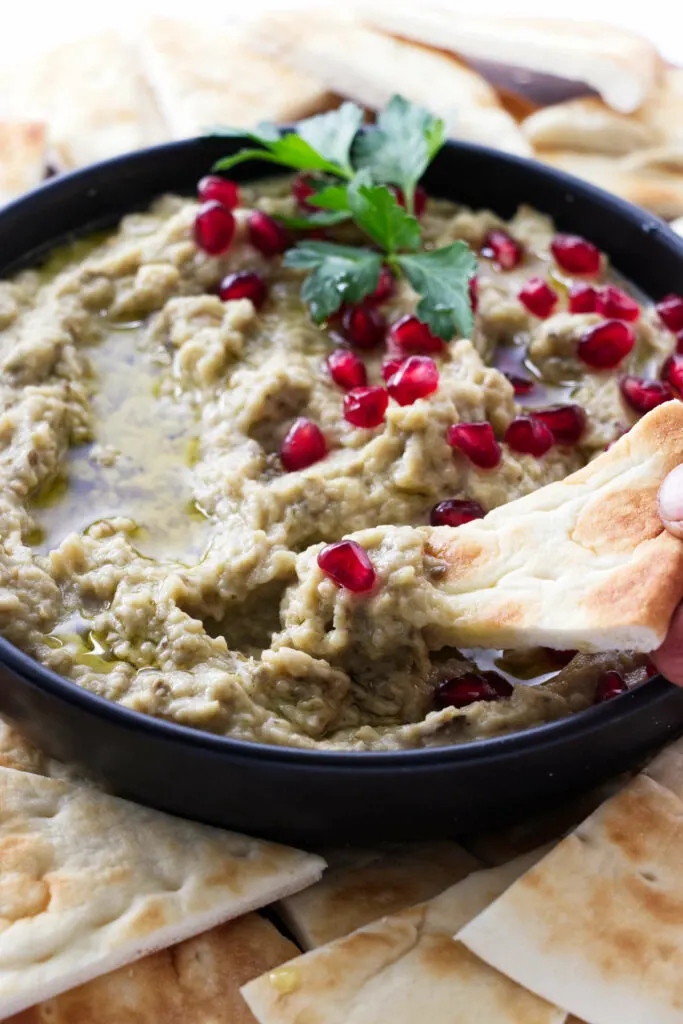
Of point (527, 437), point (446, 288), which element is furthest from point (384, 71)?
point (527, 437)

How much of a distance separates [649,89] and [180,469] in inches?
112

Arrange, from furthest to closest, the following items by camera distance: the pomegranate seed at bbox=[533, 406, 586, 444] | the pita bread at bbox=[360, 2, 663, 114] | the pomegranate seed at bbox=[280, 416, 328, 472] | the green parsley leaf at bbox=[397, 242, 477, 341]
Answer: the pita bread at bbox=[360, 2, 663, 114] < the green parsley leaf at bbox=[397, 242, 477, 341] < the pomegranate seed at bbox=[533, 406, 586, 444] < the pomegranate seed at bbox=[280, 416, 328, 472]

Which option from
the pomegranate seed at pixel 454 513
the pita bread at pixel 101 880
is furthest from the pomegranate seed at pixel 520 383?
the pita bread at pixel 101 880

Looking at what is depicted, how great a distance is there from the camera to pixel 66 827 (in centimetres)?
304

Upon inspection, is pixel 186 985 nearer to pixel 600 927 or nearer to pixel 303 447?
pixel 600 927

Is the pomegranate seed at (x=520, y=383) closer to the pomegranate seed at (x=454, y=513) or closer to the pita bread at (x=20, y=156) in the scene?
the pomegranate seed at (x=454, y=513)

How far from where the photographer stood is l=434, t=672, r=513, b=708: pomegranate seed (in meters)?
3.05

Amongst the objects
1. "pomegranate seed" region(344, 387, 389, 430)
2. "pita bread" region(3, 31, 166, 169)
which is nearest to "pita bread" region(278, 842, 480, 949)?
"pomegranate seed" region(344, 387, 389, 430)

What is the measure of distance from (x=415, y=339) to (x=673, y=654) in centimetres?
137

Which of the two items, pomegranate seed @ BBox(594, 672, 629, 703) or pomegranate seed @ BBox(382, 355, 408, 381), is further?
pomegranate seed @ BBox(382, 355, 408, 381)

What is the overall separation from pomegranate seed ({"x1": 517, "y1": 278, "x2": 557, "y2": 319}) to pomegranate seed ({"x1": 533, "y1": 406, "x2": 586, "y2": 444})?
0.52 metres

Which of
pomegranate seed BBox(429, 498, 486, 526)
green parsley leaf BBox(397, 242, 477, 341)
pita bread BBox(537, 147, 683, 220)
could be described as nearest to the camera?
pomegranate seed BBox(429, 498, 486, 526)

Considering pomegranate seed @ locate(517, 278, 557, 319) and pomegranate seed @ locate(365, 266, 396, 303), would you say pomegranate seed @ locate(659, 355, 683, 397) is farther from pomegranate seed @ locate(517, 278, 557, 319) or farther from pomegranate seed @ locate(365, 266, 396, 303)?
pomegranate seed @ locate(365, 266, 396, 303)

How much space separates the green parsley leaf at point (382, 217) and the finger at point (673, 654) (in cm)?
170
